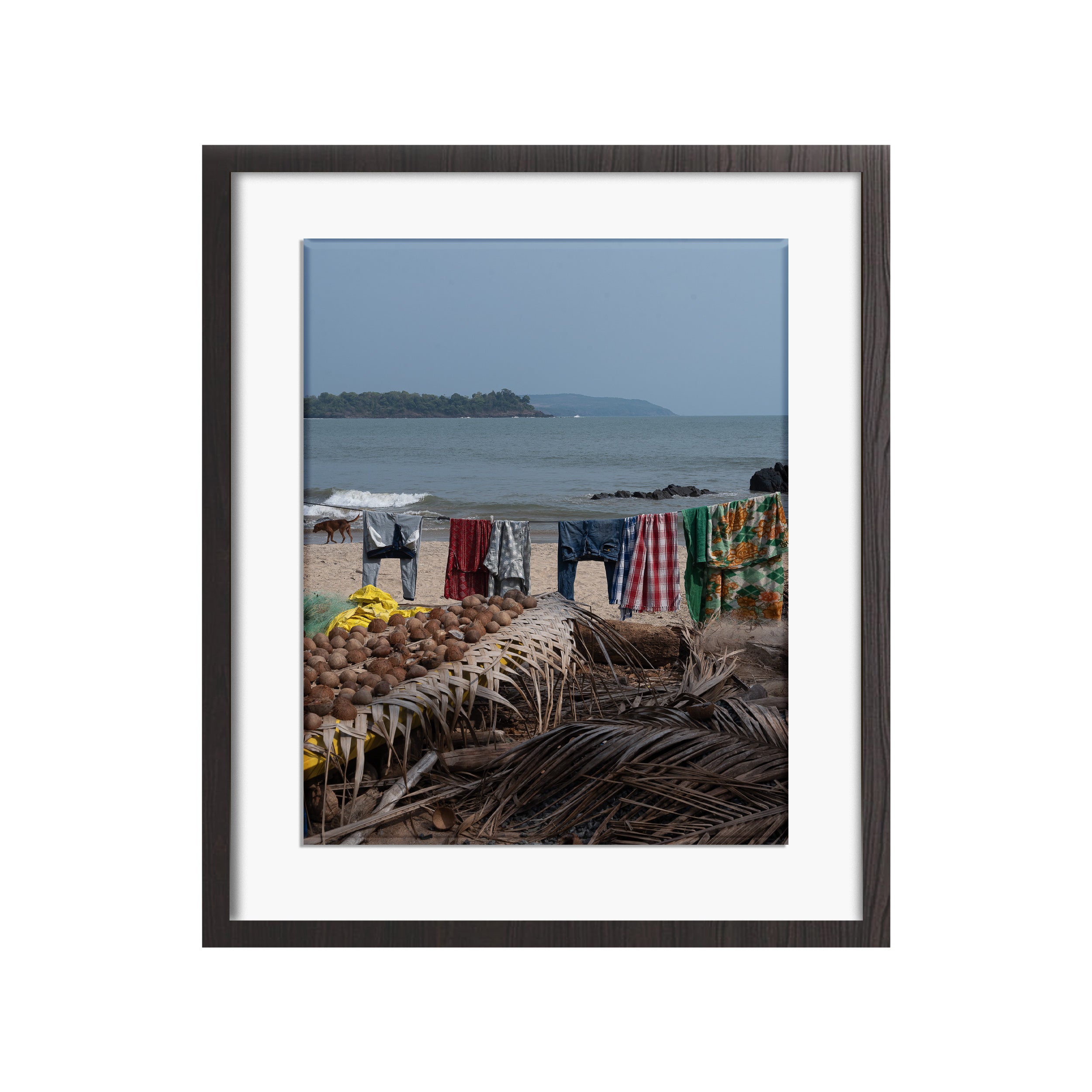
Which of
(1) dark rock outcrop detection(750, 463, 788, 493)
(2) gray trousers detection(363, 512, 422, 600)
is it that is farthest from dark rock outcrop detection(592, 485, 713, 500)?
→ (2) gray trousers detection(363, 512, 422, 600)

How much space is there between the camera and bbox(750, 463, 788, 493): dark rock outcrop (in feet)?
8.47

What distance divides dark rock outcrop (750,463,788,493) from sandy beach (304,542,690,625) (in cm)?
34

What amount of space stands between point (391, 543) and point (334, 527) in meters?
0.20

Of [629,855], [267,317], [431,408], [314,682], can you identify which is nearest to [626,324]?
[431,408]

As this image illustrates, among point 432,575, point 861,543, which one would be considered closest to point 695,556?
point 861,543

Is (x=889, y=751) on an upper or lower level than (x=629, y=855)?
upper

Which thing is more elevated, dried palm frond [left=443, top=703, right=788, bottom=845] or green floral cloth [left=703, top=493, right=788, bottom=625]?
green floral cloth [left=703, top=493, right=788, bottom=625]

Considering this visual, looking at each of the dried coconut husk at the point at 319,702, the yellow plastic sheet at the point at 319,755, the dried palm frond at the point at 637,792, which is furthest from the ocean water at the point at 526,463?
the dried palm frond at the point at 637,792

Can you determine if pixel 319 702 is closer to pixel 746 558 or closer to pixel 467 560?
pixel 467 560

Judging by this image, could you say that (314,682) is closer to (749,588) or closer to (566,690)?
(566,690)

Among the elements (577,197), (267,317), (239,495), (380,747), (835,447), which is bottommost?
(380,747)

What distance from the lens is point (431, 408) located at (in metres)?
2.62

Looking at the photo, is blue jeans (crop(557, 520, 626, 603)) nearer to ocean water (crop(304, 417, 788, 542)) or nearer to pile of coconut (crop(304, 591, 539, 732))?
ocean water (crop(304, 417, 788, 542))

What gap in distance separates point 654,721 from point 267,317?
1.89 meters
